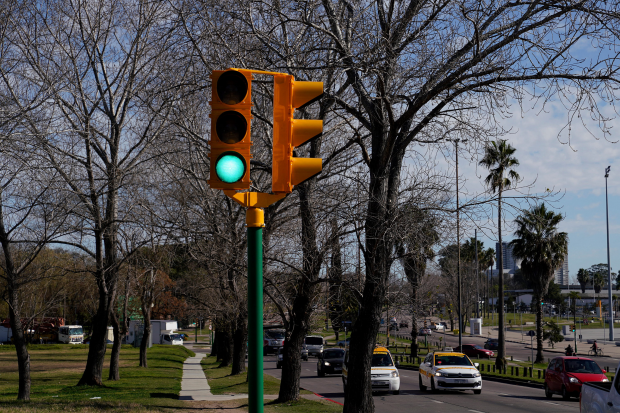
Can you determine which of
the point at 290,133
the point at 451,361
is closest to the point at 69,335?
the point at 451,361

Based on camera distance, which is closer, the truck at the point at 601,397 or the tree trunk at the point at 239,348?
the truck at the point at 601,397

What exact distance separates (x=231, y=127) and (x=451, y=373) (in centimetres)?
2196

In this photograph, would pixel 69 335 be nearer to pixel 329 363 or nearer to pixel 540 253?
pixel 329 363

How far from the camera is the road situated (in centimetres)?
1948

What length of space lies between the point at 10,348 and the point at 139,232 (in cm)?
4705

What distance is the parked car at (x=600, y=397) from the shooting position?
26.9ft

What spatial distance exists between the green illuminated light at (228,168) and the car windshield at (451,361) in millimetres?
22173

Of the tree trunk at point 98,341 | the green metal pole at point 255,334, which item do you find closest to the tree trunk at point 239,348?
the tree trunk at point 98,341

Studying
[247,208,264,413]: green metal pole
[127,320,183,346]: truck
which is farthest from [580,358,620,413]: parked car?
[127,320,183,346]: truck

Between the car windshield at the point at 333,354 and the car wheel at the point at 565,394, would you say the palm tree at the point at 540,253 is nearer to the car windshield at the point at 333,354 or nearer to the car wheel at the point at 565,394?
the car windshield at the point at 333,354

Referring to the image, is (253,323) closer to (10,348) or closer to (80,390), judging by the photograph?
(80,390)

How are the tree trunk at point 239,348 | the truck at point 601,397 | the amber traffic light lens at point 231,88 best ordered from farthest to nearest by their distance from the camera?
1. the tree trunk at point 239,348
2. the truck at point 601,397
3. the amber traffic light lens at point 231,88

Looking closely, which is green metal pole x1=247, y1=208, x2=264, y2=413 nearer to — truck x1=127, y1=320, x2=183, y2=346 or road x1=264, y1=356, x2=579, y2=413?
road x1=264, y1=356, x2=579, y2=413

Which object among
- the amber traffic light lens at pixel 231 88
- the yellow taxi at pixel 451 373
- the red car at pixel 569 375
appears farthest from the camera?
the yellow taxi at pixel 451 373
